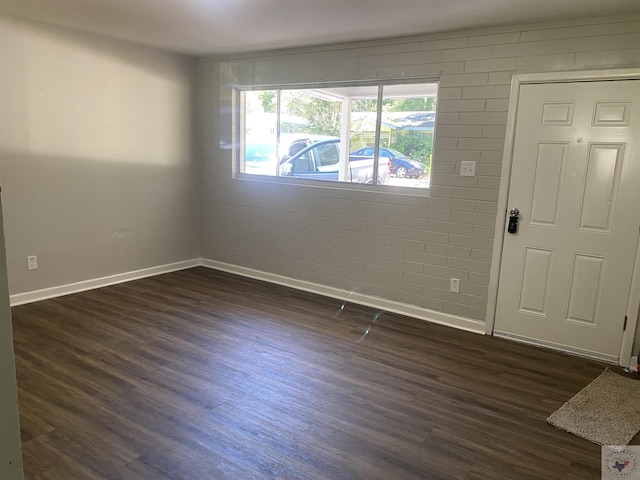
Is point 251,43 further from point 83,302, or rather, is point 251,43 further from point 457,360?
point 457,360

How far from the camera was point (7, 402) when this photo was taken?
969mm

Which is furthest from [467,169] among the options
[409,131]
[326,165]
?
[326,165]

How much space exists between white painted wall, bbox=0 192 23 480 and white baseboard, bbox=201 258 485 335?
3541 millimetres

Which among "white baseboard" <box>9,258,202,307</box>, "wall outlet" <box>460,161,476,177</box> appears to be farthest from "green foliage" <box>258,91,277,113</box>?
"wall outlet" <box>460,161,476,177</box>

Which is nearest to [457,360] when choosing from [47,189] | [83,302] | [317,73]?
[317,73]

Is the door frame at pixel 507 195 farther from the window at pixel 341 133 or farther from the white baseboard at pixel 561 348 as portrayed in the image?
the window at pixel 341 133

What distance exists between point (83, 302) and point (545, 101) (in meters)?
4.35

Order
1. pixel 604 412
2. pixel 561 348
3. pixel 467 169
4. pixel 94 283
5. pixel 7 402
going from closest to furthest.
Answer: pixel 7 402
pixel 604 412
pixel 561 348
pixel 467 169
pixel 94 283

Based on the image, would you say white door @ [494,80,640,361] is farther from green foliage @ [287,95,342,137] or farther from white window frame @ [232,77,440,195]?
green foliage @ [287,95,342,137]

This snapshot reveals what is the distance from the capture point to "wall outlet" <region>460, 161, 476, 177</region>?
3.77 metres

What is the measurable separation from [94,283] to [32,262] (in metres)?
0.65

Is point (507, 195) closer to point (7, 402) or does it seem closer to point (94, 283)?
point (7, 402)

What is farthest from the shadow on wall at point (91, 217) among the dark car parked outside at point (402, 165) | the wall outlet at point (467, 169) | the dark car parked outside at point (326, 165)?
the wall outlet at point (467, 169)

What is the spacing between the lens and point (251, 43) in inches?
176
